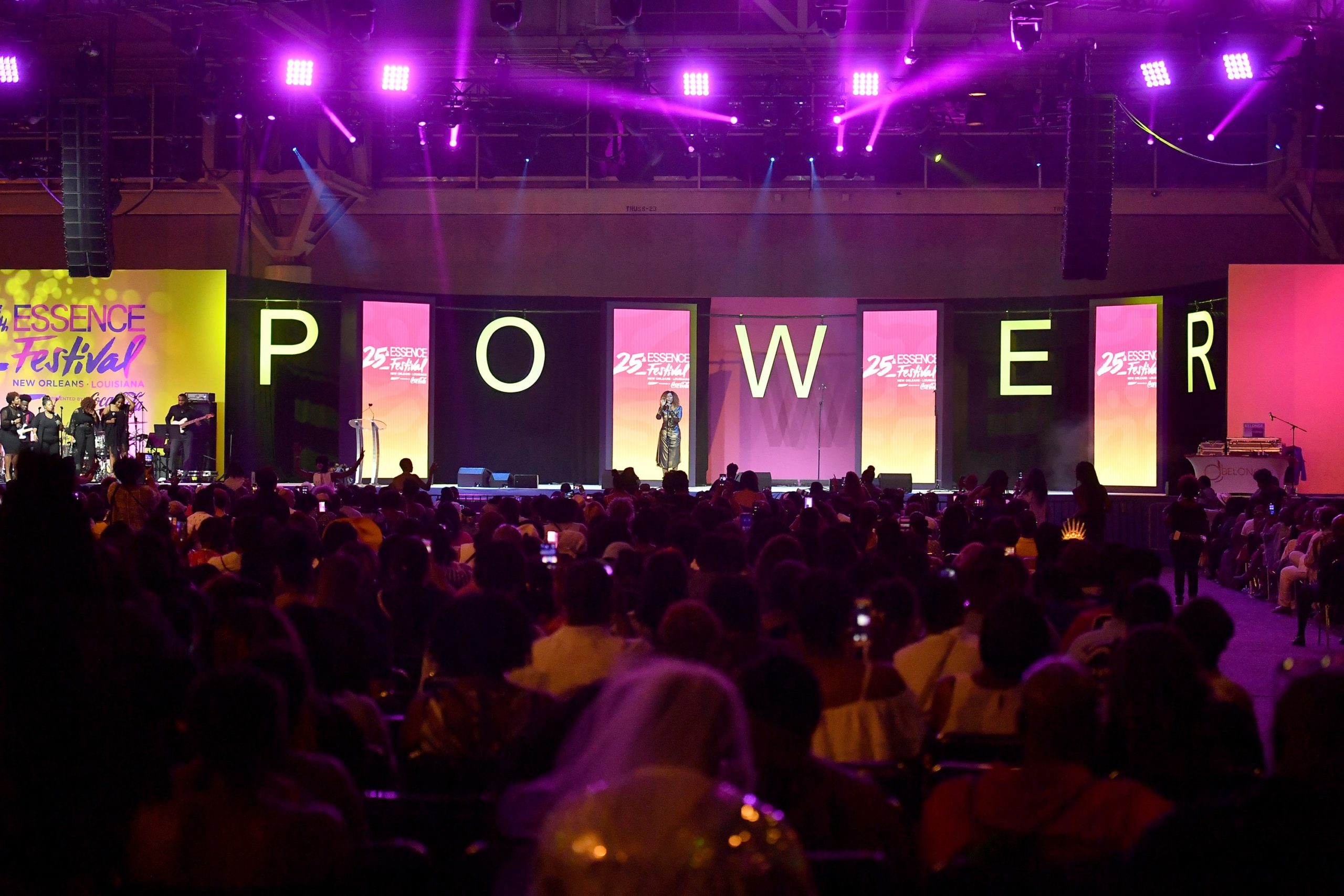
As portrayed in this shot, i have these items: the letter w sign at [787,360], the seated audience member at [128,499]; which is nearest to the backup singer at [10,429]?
the seated audience member at [128,499]

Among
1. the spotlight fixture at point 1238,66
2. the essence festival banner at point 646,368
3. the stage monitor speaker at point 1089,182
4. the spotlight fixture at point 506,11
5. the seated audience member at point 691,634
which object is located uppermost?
the spotlight fixture at point 506,11

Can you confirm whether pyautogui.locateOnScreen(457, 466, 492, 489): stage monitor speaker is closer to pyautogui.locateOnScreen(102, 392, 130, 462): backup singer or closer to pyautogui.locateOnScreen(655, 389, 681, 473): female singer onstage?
pyautogui.locateOnScreen(655, 389, 681, 473): female singer onstage

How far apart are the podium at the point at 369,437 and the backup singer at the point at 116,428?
9.62 ft

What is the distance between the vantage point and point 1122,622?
4164mm

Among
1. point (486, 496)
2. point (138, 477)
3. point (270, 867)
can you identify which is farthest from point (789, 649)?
point (486, 496)

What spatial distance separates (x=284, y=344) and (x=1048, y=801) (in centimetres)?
1730

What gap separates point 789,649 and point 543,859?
212cm

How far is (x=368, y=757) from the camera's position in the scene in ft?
9.94

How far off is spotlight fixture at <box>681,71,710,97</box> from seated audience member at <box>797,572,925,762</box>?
12.6 metres

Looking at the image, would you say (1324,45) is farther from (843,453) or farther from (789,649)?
(789,649)

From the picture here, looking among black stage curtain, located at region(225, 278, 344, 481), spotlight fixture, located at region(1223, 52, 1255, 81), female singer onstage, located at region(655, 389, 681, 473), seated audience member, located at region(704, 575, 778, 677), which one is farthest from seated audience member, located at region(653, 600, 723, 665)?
black stage curtain, located at region(225, 278, 344, 481)

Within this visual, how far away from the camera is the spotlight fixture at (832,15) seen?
46.2 ft

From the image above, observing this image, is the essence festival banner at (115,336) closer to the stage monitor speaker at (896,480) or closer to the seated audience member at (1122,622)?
the stage monitor speaker at (896,480)

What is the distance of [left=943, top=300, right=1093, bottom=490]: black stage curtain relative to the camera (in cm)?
1883
